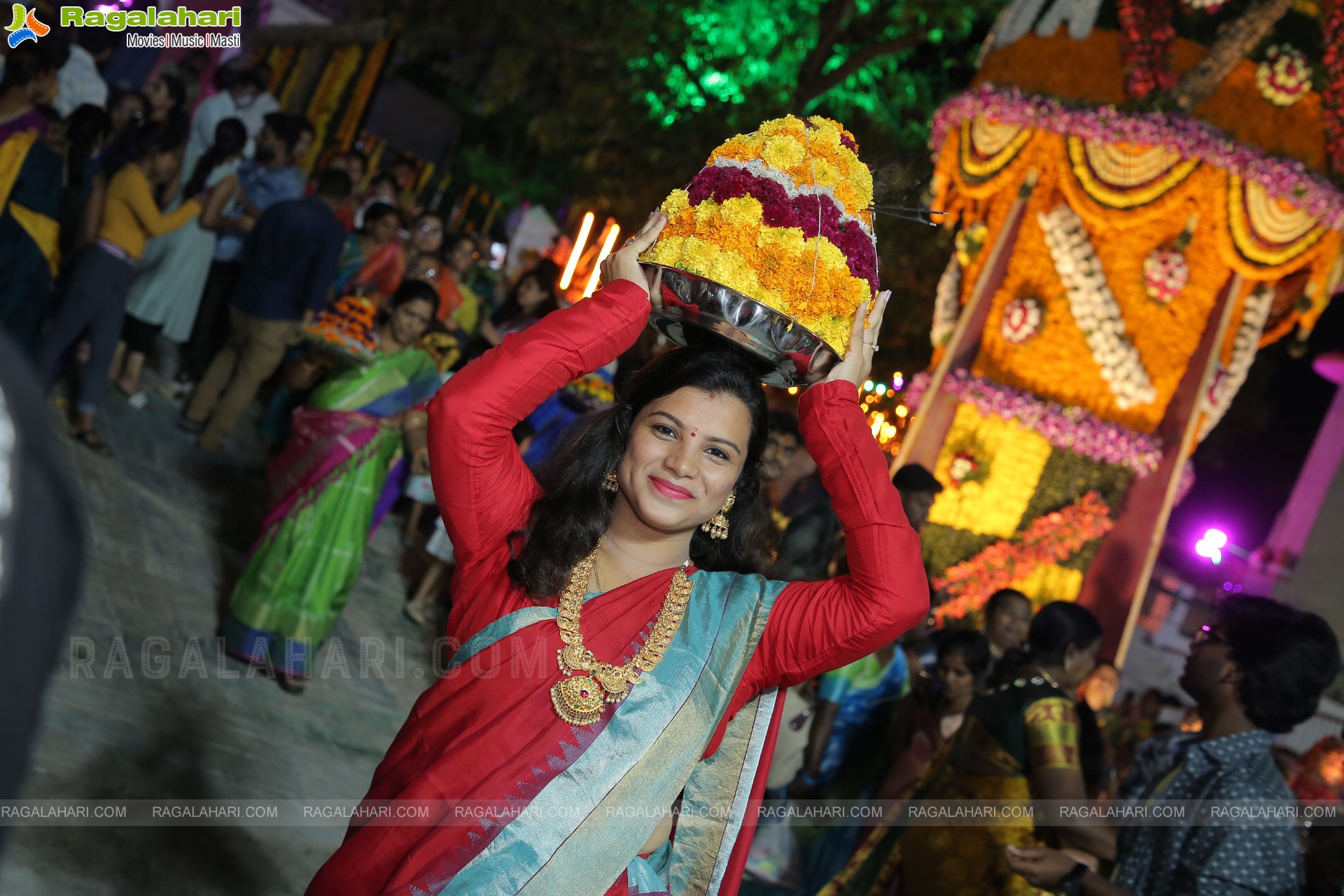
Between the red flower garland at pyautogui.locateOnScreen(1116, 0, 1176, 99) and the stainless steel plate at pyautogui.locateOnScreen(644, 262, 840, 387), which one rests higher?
the red flower garland at pyautogui.locateOnScreen(1116, 0, 1176, 99)

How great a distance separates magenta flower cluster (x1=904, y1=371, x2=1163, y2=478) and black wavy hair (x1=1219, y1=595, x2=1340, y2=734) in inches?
287

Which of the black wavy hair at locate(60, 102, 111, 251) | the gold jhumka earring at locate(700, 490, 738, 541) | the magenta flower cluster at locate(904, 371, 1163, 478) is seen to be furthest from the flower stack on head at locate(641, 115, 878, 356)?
the magenta flower cluster at locate(904, 371, 1163, 478)

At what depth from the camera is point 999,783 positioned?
3414mm

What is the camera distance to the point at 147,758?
353 centimetres

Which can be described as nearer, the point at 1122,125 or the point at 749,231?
the point at 749,231

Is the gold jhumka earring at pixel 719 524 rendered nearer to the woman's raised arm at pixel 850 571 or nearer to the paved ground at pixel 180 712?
the woman's raised arm at pixel 850 571

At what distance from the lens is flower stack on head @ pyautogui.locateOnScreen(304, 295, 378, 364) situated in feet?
15.5

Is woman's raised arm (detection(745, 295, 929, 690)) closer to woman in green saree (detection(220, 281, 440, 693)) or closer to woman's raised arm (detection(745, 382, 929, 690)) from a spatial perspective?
woman's raised arm (detection(745, 382, 929, 690))

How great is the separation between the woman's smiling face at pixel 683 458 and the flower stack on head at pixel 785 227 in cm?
26

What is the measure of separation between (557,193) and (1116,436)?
1313 cm

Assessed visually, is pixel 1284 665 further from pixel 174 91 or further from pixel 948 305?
pixel 948 305

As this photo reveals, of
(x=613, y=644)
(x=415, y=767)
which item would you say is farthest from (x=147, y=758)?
(x=613, y=644)

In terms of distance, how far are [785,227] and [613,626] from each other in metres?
0.88

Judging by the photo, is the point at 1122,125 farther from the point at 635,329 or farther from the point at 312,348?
the point at 635,329
